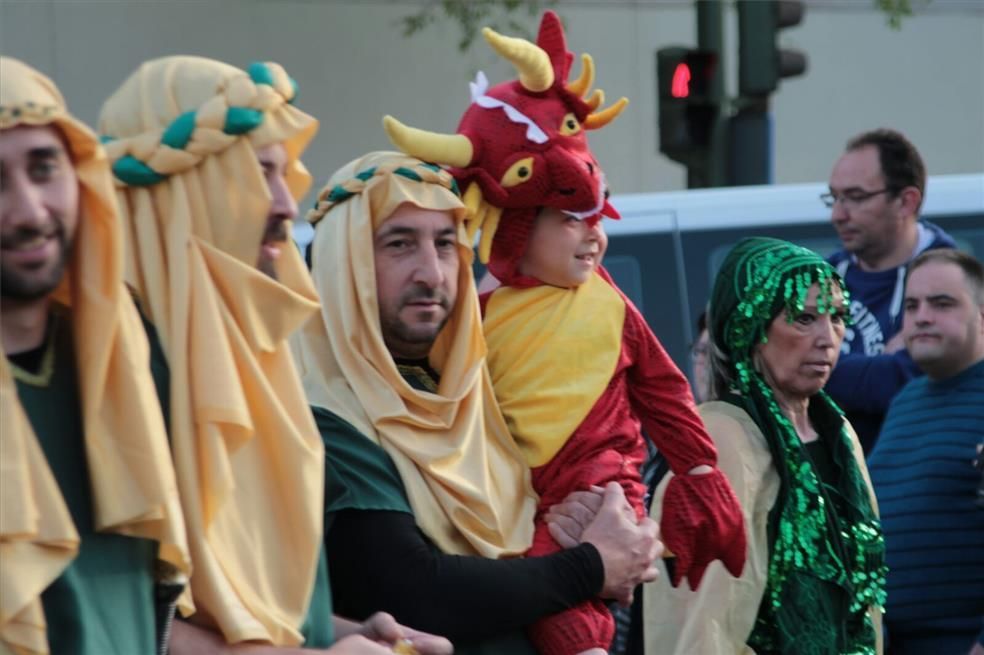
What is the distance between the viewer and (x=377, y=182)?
459 centimetres

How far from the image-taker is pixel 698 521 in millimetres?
4840

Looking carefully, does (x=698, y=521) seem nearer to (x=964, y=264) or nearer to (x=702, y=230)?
(x=964, y=264)

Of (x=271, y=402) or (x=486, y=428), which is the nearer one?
(x=271, y=402)

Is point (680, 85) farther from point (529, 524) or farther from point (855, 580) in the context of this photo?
point (529, 524)

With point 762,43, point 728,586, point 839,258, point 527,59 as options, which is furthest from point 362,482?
point 762,43

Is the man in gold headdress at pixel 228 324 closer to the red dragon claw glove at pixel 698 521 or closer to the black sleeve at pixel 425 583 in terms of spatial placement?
the black sleeve at pixel 425 583

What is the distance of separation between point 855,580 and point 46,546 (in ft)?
8.77

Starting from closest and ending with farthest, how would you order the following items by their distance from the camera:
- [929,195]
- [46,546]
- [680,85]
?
1. [46,546]
2. [929,195]
3. [680,85]

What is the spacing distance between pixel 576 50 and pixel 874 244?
8295 mm

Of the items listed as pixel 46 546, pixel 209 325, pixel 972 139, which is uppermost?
pixel 209 325

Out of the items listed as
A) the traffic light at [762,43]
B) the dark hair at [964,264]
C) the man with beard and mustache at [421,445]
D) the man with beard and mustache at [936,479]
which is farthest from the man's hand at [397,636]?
the traffic light at [762,43]

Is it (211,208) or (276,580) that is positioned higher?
(211,208)

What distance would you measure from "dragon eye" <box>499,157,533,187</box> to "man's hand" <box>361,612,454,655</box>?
3.66ft

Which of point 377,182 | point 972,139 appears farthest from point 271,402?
point 972,139
